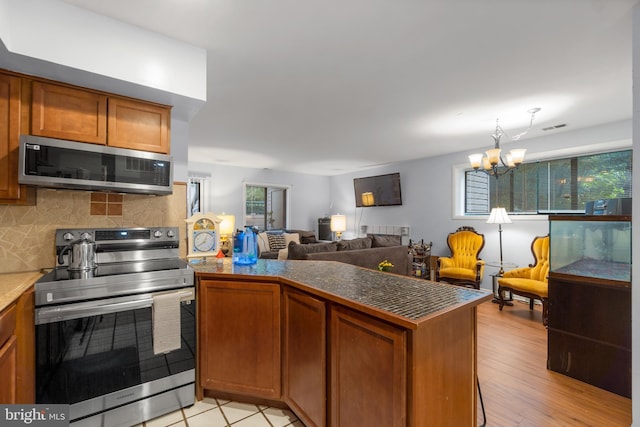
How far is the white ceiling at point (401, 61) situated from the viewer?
1645 mm

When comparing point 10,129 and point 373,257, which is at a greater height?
point 10,129

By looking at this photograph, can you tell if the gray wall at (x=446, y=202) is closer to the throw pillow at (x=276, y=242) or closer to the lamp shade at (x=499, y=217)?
the lamp shade at (x=499, y=217)

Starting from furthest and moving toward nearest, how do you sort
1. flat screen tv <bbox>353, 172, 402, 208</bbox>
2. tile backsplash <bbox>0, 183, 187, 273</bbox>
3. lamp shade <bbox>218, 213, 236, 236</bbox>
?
flat screen tv <bbox>353, 172, 402, 208</bbox> < lamp shade <bbox>218, 213, 236, 236</bbox> < tile backsplash <bbox>0, 183, 187, 273</bbox>

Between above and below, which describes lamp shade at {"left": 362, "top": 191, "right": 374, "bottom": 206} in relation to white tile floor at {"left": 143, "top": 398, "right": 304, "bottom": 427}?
above

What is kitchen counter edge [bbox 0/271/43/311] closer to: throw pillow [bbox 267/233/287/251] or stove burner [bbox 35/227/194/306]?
stove burner [bbox 35/227/194/306]

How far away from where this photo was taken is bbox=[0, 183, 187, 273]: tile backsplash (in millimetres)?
1930

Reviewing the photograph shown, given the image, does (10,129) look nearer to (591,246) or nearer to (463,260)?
(591,246)

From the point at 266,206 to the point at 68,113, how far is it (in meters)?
5.51

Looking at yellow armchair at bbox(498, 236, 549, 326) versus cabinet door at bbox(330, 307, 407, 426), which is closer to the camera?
cabinet door at bbox(330, 307, 407, 426)

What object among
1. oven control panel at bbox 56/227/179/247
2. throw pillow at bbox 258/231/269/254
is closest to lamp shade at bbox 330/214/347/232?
throw pillow at bbox 258/231/269/254

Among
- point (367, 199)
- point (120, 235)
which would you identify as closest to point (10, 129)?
point (120, 235)

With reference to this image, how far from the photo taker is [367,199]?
22.4ft

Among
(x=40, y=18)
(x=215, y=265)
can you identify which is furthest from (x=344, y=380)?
(x=40, y=18)

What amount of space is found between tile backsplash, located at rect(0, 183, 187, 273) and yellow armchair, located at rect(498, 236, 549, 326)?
393cm
